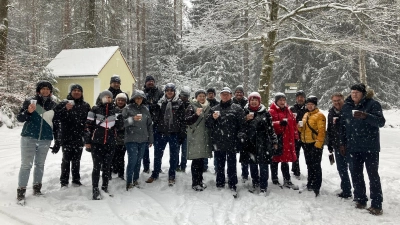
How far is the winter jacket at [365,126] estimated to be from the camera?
16.1ft

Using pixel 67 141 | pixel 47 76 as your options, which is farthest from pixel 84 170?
pixel 47 76

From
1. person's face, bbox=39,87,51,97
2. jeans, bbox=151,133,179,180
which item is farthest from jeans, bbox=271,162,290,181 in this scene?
person's face, bbox=39,87,51,97

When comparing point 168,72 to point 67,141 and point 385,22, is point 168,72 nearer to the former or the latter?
point 385,22

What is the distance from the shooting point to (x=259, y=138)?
19.1 ft

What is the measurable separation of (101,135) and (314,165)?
404cm

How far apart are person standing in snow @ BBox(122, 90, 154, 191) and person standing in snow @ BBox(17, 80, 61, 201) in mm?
1240

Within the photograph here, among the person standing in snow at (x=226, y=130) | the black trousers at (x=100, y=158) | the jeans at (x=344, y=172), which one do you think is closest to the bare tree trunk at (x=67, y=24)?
the black trousers at (x=100, y=158)

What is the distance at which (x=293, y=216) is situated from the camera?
483 cm

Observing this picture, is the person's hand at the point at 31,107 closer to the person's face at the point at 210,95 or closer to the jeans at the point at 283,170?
the person's face at the point at 210,95

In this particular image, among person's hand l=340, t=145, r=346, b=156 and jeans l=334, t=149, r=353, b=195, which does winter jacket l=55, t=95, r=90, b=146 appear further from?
jeans l=334, t=149, r=353, b=195

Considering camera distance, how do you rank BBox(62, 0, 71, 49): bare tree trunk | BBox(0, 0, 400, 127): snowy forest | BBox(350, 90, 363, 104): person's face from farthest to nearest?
1. BBox(62, 0, 71, 49): bare tree trunk
2. BBox(0, 0, 400, 127): snowy forest
3. BBox(350, 90, 363, 104): person's face

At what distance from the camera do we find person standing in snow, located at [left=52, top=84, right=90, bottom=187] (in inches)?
218

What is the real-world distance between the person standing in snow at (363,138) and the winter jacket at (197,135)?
2.54 meters

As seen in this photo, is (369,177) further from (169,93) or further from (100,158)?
(100,158)
